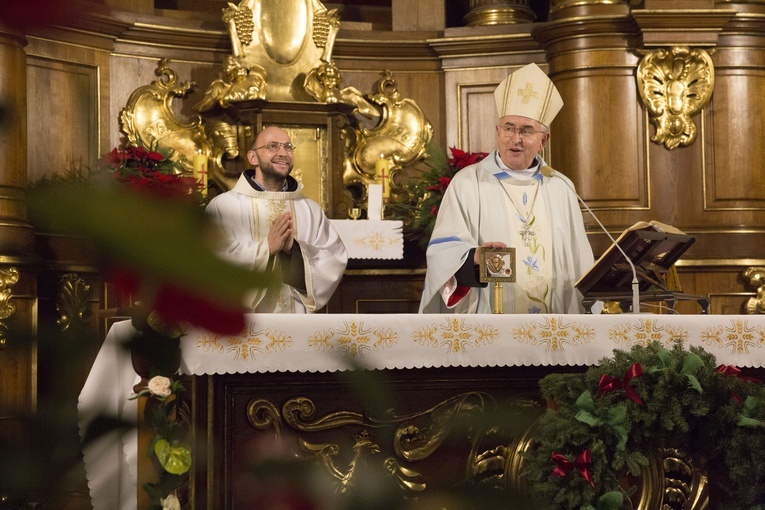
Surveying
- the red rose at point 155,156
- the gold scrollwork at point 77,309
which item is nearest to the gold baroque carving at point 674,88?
the red rose at point 155,156

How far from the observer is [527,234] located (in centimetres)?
A: 530

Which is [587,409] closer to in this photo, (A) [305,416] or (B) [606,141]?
(A) [305,416]

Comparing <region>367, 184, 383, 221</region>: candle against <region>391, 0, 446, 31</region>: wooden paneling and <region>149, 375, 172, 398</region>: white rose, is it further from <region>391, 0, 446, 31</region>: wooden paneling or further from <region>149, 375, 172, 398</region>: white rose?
<region>149, 375, 172, 398</region>: white rose

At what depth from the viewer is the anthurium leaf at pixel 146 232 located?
329 millimetres

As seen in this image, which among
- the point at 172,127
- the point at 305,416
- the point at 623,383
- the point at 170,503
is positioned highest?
the point at 172,127

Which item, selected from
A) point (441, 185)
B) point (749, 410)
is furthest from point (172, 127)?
point (749, 410)

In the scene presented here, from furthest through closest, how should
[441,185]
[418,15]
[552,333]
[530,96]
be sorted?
[418,15] → [441,185] → [530,96] → [552,333]

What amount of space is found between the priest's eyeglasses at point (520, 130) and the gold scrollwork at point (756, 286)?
2141mm

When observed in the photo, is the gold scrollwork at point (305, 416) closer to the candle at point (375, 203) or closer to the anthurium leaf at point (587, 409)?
the anthurium leaf at point (587, 409)

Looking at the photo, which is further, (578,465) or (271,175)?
(271,175)

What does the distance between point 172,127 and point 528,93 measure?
101 inches

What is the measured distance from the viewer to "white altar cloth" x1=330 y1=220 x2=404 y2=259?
663 centimetres

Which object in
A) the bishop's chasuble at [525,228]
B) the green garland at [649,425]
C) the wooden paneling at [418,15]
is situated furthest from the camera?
the wooden paneling at [418,15]

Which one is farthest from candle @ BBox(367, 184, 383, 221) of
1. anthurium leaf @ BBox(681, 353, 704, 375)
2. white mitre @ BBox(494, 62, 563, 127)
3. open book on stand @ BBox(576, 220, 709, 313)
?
anthurium leaf @ BBox(681, 353, 704, 375)
